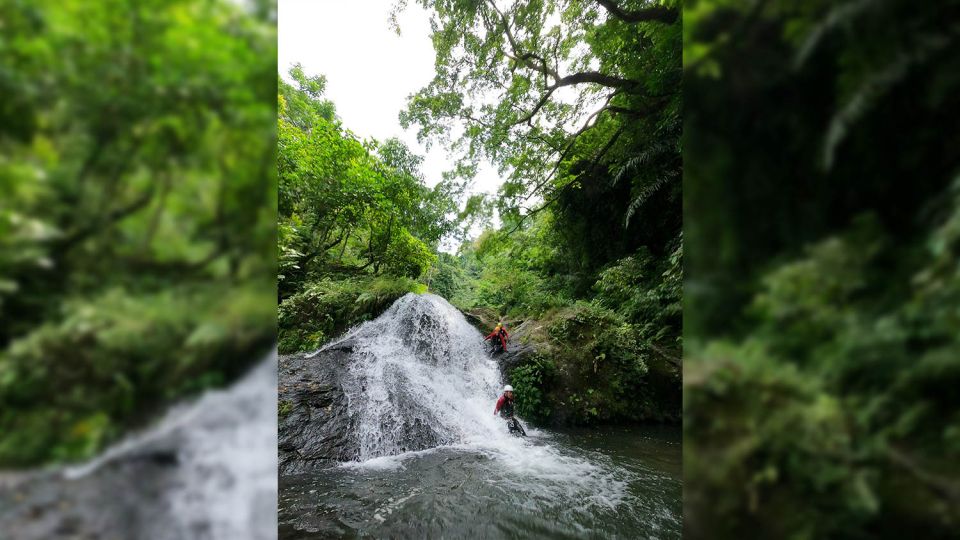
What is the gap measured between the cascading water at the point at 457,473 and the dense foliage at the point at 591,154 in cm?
136

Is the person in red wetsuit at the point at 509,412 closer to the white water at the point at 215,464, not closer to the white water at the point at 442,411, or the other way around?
the white water at the point at 442,411

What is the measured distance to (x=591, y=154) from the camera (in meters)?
9.48

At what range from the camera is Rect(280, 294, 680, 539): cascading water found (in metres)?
4.12

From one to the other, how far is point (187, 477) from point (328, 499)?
4472 millimetres

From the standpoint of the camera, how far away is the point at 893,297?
2.45 feet

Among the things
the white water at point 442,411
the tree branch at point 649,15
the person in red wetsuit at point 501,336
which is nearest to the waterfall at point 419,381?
the white water at point 442,411

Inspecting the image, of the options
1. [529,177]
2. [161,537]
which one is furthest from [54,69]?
[529,177]

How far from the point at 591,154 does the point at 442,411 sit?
779 centimetres

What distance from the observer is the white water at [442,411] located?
Result: 5.20 metres

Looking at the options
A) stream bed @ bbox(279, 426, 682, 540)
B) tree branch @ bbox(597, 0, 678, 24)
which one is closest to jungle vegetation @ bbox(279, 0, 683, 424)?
tree branch @ bbox(597, 0, 678, 24)

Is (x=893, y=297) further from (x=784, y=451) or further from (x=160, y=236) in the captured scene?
(x=160, y=236)

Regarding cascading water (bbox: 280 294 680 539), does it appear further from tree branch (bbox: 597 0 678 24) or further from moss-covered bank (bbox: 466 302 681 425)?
tree branch (bbox: 597 0 678 24)

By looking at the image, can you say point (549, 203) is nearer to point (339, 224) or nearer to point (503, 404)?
point (503, 404)

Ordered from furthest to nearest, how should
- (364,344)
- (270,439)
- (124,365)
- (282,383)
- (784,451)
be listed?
(364,344) → (282,383) → (270,439) → (124,365) → (784,451)
